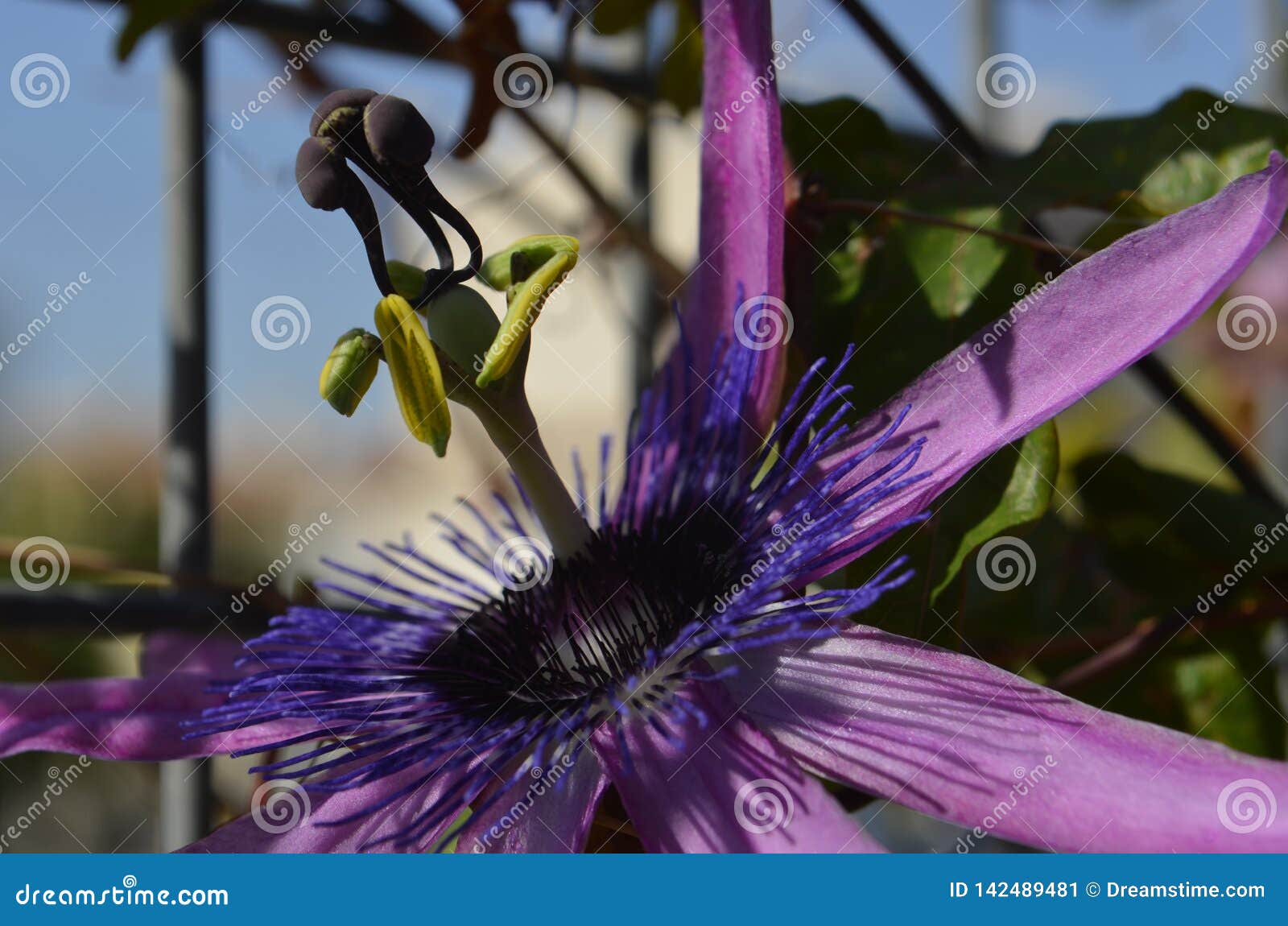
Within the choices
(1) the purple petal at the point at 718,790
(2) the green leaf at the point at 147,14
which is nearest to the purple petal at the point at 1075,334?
(1) the purple petal at the point at 718,790

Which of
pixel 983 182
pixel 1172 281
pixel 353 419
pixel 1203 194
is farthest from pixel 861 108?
pixel 353 419

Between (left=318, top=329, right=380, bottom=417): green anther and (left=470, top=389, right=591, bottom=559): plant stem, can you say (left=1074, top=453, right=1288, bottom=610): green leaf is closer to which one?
(left=470, top=389, right=591, bottom=559): plant stem

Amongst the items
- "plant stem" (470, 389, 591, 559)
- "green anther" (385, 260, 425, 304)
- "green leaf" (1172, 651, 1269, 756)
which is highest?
"green anther" (385, 260, 425, 304)

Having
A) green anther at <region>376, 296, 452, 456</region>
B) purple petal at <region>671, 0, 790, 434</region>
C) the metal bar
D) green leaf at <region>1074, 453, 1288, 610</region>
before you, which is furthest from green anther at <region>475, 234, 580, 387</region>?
green leaf at <region>1074, 453, 1288, 610</region>

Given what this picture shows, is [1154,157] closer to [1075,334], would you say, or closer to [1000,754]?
[1075,334]

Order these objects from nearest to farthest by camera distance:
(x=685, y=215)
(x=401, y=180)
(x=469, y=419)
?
1. (x=401, y=180)
2. (x=469, y=419)
3. (x=685, y=215)

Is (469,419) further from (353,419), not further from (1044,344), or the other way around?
(1044,344)
